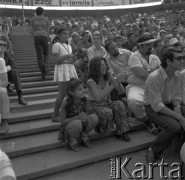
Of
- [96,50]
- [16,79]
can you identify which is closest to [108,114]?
[16,79]

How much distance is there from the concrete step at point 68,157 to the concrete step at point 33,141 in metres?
0.06

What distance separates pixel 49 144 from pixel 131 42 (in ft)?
12.9

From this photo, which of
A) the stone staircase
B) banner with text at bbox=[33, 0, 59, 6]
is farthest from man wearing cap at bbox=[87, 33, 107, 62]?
banner with text at bbox=[33, 0, 59, 6]

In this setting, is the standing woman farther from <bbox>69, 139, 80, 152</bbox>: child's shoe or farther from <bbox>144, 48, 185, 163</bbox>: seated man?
<bbox>144, 48, 185, 163</bbox>: seated man

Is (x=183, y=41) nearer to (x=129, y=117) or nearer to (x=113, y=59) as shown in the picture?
(x=113, y=59)

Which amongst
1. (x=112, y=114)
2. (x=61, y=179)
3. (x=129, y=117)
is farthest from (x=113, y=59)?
(x=61, y=179)

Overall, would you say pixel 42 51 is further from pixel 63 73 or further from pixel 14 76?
pixel 63 73

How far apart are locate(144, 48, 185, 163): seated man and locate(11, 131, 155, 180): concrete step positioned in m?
0.38

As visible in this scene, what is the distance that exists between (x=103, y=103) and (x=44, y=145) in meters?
0.99

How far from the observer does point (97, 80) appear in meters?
4.23

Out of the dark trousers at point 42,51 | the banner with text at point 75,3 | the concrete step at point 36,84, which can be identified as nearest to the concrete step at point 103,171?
the concrete step at point 36,84

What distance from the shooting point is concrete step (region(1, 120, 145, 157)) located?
3.67 m

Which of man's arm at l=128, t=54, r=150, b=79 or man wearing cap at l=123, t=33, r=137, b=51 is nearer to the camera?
man's arm at l=128, t=54, r=150, b=79

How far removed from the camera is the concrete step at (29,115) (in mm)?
4449
